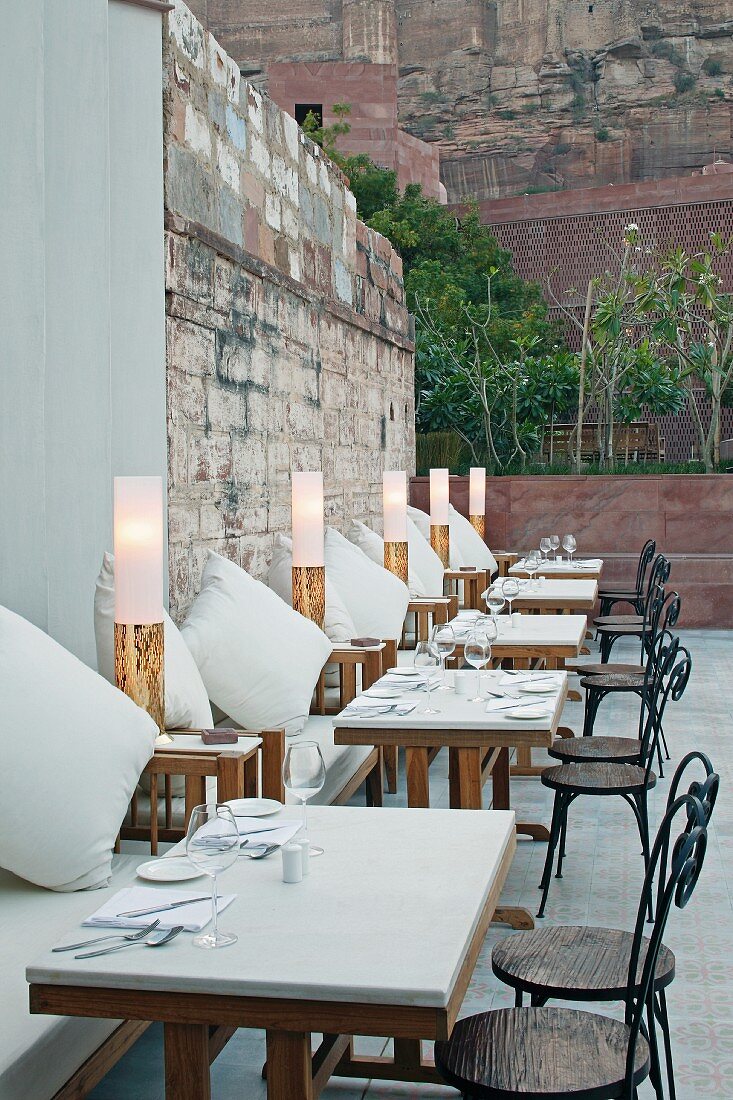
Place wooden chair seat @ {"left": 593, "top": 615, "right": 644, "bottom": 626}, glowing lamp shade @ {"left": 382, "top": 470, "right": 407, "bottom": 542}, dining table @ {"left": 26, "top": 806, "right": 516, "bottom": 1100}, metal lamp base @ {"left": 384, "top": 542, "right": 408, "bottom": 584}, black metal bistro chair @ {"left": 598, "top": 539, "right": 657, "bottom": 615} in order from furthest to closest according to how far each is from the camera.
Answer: black metal bistro chair @ {"left": 598, "top": 539, "right": 657, "bottom": 615}
wooden chair seat @ {"left": 593, "top": 615, "right": 644, "bottom": 626}
glowing lamp shade @ {"left": 382, "top": 470, "right": 407, "bottom": 542}
metal lamp base @ {"left": 384, "top": 542, "right": 408, "bottom": 584}
dining table @ {"left": 26, "top": 806, "right": 516, "bottom": 1100}

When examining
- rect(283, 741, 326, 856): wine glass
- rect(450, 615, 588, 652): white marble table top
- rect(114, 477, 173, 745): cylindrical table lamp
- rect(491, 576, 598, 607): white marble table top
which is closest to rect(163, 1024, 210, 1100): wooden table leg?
rect(283, 741, 326, 856): wine glass

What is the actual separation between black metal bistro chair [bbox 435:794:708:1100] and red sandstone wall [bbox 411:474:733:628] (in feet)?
26.4

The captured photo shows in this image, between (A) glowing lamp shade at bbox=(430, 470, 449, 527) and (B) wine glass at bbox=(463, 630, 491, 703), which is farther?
(A) glowing lamp shade at bbox=(430, 470, 449, 527)

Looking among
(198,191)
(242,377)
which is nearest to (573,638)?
(242,377)

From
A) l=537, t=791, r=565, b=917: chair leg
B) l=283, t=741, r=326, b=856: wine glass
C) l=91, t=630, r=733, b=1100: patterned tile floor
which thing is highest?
l=283, t=741, r=326, b=856: wine glass

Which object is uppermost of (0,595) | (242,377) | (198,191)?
(198,191)

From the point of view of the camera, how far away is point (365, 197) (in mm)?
23953

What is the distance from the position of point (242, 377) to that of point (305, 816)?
11.4 ft

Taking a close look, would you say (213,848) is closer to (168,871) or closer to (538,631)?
(168,871)

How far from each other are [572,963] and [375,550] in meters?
4.83

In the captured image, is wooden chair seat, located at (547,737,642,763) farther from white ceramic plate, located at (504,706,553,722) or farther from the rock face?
the rock face

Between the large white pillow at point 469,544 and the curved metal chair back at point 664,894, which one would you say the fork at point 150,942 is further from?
the large white pillow at point 469,544

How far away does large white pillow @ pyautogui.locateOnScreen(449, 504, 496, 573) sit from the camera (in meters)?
8.70

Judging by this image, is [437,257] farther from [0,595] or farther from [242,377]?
[0,595]
